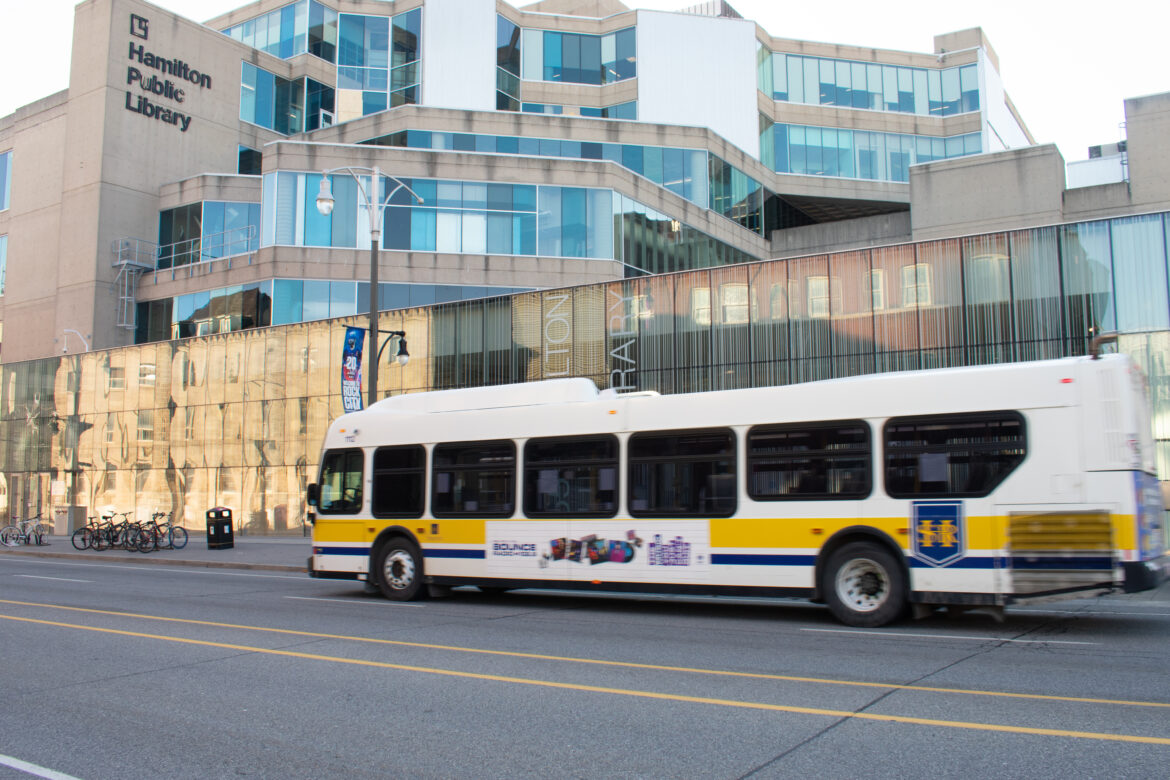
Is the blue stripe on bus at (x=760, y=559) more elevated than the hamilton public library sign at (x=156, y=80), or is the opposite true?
the hamilton public library sign at (x=156, y=80)

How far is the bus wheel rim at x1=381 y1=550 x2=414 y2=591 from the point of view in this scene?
14453 mm

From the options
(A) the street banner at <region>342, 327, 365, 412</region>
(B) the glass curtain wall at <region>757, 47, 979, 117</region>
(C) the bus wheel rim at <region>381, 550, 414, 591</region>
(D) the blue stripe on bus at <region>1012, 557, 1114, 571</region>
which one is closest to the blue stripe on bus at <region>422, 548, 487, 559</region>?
(C) the bus wheel rim at <region>381, 550, 414, 591</region>

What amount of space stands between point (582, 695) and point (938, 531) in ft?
17.3

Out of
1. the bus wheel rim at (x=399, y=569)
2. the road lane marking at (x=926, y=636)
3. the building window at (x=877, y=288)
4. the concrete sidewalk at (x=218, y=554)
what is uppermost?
the building window at (x=877, y=288)

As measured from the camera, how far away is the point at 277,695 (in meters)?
7.23

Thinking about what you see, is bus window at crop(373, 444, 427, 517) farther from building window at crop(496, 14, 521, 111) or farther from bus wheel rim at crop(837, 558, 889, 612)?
building window at crop(496, 14, 521, 111)

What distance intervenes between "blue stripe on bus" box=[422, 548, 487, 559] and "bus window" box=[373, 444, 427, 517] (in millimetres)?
621

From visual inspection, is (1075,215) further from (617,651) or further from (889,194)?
(617,651)

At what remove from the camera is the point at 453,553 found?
14.0 metres

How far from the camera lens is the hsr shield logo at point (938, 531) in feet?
33.7

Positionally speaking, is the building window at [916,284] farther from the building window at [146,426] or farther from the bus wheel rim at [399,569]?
the building window at [146,426]

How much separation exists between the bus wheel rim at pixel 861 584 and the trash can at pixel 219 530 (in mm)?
20948

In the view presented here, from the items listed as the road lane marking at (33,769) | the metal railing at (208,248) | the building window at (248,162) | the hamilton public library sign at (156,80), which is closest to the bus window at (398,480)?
the road lane marking at (33,769)

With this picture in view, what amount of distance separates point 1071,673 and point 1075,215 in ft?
99.8
